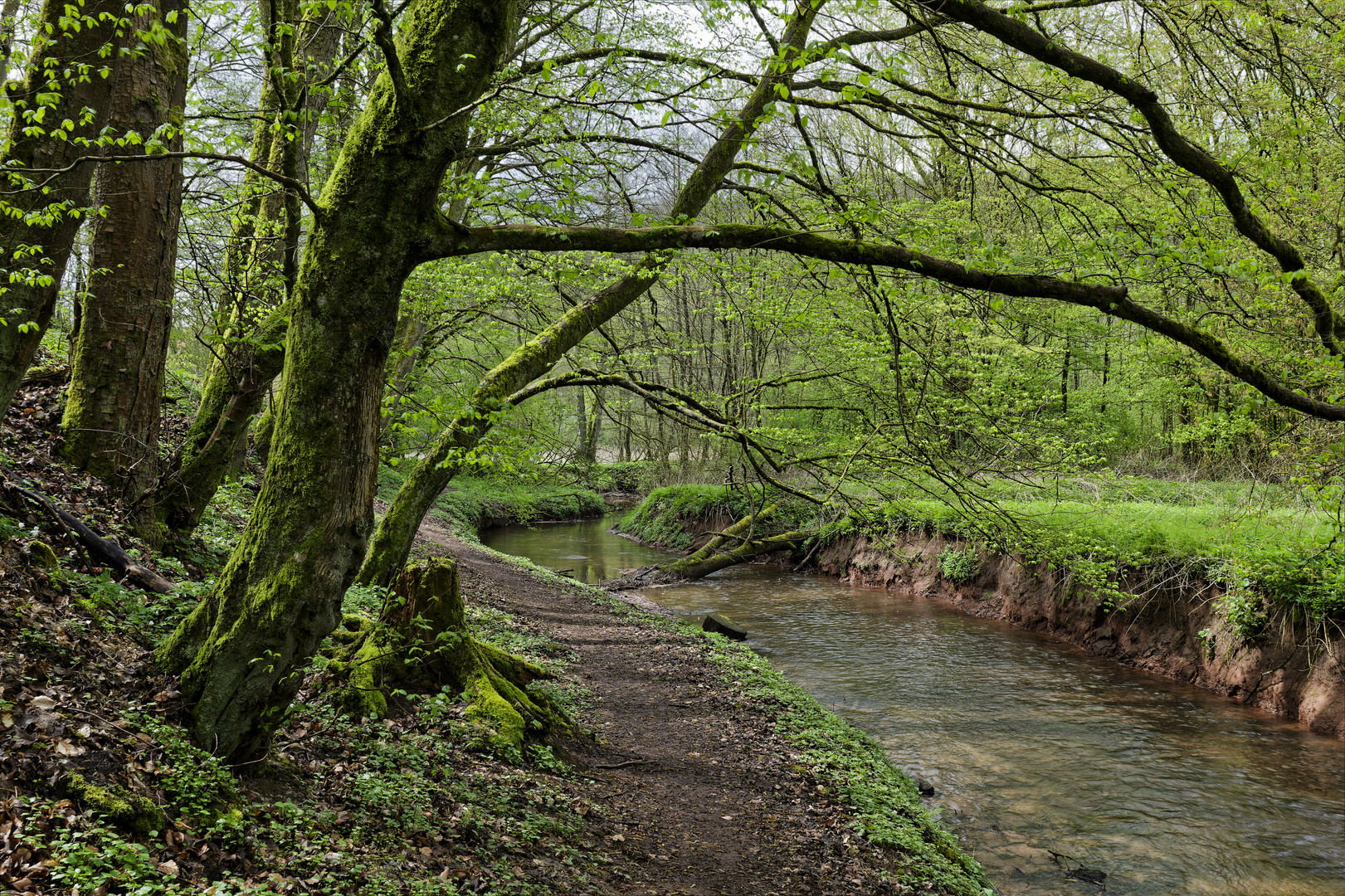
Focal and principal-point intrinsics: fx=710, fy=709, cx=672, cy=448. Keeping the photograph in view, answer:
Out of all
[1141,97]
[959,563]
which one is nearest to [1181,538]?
[959,563]

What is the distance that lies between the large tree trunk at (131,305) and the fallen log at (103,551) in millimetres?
1073

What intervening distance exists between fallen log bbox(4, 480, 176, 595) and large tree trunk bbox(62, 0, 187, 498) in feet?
3.52

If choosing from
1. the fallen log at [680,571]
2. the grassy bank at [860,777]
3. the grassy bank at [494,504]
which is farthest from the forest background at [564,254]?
the grassy bank at [494,504]

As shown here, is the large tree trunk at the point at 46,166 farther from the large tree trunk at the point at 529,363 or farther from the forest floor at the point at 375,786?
the large tree trunk at the point at 529,363

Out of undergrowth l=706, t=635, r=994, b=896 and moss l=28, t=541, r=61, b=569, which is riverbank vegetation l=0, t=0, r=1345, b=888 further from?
undergrowth l=706, t=635, r=994, b=896

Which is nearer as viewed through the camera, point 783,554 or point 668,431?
point 783,554

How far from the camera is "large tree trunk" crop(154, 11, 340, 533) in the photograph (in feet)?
17.2

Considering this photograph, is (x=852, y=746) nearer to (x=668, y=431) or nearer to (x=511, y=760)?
(x=511, y=760)

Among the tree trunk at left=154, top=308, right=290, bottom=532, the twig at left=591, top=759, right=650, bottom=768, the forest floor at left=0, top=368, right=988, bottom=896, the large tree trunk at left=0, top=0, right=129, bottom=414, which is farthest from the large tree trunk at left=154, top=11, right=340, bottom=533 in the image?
the twig at left=591, top=759, right=650, bottom=768

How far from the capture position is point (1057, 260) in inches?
152

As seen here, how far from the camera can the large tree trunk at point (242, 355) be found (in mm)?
5254

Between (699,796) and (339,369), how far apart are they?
4.32m

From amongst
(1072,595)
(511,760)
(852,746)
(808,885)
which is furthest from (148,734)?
(1072,595)

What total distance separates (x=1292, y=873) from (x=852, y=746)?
350cm
